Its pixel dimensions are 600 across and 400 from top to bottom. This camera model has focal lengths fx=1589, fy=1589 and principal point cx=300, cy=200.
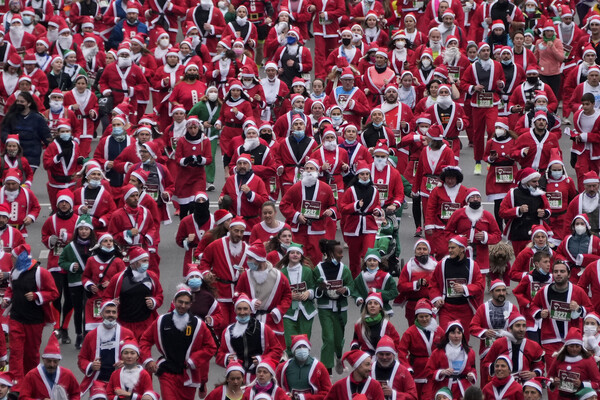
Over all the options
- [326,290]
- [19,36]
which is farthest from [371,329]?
[19,36]

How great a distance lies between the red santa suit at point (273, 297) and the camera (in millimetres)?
17922

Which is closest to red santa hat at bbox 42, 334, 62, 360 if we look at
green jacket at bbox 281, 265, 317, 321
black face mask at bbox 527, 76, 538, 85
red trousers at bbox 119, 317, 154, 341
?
red trousers at bbox 119, 317, 154, 341

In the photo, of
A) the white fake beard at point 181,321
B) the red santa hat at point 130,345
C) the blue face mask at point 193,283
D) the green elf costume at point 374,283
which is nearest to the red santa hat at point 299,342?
the white fake beard at point 181,321

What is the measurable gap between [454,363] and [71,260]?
16.1 feet

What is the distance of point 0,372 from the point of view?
16.7 m

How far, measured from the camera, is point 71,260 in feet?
61.9

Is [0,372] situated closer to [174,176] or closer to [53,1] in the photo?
[174,176]

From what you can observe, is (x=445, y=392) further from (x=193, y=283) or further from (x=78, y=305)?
(x=78, y=305)

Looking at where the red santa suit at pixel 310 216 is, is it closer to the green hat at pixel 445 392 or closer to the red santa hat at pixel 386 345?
the red santa hat at pixel 386 345

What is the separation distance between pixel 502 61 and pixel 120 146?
21.9 ft

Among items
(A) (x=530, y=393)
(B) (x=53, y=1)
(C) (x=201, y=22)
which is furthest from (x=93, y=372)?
(B) (x=53, y=1)

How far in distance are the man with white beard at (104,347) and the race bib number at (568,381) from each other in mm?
4558

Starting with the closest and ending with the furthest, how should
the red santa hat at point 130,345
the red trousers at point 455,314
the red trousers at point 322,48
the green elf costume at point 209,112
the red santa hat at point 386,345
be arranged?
1. the red santa hat at point 130,345
2. the red santa hat at point 386,345
3. the red trousers at point 455,314
4. the green elf costume at point 209,112
5. the red trousers at point 322,48

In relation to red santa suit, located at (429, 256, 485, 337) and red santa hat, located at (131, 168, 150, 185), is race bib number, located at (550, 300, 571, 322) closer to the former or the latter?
red santa suit, located at (429, 256, 485, 337)
